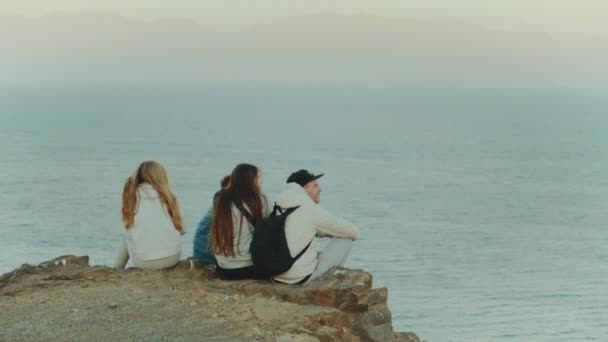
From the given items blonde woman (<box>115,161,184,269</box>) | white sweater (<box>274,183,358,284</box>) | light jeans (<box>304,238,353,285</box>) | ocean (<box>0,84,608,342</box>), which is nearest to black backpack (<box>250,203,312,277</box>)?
white sweater (<box>274,183,358,284</box>)

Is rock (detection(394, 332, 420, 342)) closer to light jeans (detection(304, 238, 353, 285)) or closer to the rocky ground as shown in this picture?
the rocky ground

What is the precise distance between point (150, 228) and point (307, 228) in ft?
7.88

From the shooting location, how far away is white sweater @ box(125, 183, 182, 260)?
490 inches

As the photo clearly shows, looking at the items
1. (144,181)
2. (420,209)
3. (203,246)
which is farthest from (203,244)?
(420,209)

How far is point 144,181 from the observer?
1245 cm

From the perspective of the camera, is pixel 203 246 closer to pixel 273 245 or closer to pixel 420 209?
pixel 273 245

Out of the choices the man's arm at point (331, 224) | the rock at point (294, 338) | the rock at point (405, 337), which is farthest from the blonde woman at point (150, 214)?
the rock at point (405, 337)

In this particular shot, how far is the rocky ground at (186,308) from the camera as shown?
393 inches

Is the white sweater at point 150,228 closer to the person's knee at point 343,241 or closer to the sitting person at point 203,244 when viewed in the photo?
the sitting person at point 203,244

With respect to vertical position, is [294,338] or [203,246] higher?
[203,246]

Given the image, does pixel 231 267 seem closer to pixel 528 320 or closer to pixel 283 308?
pixel 283 308

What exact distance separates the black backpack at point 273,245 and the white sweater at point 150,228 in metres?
1.52

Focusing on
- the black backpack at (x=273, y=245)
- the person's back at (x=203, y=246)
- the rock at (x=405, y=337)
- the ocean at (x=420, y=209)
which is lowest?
the ocean at (x=420, y=209)

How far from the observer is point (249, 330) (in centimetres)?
991
